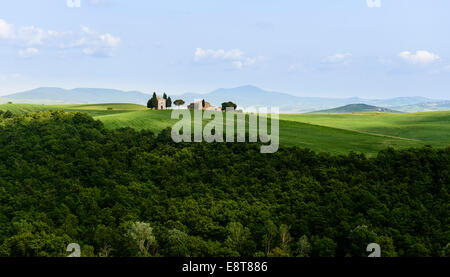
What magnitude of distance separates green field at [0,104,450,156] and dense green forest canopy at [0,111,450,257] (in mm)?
10787

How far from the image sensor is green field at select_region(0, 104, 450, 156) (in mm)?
103562

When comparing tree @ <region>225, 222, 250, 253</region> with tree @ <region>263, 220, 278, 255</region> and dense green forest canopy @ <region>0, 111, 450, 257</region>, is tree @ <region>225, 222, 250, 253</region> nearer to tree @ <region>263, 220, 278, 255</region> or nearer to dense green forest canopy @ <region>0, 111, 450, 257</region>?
dense green forest canopy @ <region>0, 111, 450, 257</region>

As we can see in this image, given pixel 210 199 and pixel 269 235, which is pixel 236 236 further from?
pixel 210 199

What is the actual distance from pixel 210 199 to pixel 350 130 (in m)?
65.6

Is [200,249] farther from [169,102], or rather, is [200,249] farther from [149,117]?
[169,102]

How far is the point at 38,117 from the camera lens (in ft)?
384

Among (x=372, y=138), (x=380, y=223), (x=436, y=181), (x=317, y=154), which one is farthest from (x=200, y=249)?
(x=372, y=138)

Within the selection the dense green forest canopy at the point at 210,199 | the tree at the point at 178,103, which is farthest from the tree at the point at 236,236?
the tree at the point at 178,103

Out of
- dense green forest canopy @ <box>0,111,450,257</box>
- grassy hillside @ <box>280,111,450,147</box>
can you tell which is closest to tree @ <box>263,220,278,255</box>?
dense green forest canopy @ <box>0,111,450,257</box>

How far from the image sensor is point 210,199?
77.8 metres

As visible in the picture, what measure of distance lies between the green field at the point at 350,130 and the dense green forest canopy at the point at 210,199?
10787 mm

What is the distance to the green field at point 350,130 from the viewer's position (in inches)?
4077

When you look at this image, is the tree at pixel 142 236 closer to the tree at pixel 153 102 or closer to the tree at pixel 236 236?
the tree at pixel 236 236

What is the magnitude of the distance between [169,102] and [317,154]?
79.2 m
